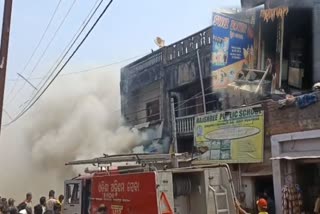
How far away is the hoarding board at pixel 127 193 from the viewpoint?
9523 mm

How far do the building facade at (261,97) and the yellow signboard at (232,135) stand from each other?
151 mm

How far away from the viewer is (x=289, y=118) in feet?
Answer: 45.1

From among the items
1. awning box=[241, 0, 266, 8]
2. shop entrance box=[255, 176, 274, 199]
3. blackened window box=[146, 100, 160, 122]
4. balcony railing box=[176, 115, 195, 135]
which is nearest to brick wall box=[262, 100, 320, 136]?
shop entrance box=[255, 176, 274, 199]

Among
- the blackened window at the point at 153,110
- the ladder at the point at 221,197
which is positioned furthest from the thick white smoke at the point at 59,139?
the ladder at the point at 221,197

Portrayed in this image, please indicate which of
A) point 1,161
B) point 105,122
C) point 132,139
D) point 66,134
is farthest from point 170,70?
point 1,161

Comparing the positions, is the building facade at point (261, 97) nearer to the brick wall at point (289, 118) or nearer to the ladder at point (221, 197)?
the brick wall at point (289, 118)

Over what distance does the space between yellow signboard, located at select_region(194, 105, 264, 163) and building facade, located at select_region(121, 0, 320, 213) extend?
5.9 inches

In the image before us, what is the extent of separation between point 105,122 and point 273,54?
1412 centimetres

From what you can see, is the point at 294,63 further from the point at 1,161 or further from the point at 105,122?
the point at 1,161

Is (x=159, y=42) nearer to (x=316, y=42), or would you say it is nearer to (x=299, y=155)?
(x=316, y=42)

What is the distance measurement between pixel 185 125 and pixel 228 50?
3377 mm

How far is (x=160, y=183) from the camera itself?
9.50 m

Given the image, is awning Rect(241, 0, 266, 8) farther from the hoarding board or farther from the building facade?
the hoarding board

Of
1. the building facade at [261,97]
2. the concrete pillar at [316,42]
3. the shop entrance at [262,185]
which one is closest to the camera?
the building facade at [261,97]
